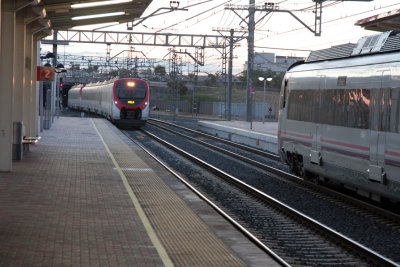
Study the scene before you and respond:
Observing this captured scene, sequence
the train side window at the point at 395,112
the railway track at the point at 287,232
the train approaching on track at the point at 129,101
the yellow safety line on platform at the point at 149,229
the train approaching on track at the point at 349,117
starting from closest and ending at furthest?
the yellow safety line on platform at the point at 149,229 < the railway track at the point at 287,232 < the train side window at the point at 395,112 < the train approaching on track at the point at 349,117 < the train approaching on track at the point at 129,101

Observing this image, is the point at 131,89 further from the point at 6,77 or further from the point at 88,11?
the point at 6,77

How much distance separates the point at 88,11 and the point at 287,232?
10905 millimetres

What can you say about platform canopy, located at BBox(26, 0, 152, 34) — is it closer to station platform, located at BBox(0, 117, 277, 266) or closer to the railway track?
station platform, located at BBox(0, 117, 277, 266)

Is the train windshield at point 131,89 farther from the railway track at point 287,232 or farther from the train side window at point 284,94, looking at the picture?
the railway track at point 287,232

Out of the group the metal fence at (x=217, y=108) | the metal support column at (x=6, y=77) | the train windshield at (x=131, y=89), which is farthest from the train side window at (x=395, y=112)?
the metal fence at (x=217, y=108)

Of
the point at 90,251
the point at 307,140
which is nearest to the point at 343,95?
the point at 307,140

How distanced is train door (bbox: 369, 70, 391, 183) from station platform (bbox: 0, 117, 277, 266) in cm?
286

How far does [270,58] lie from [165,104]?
154 ft

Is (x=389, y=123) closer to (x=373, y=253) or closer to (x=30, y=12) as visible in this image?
(x=373, y=253)

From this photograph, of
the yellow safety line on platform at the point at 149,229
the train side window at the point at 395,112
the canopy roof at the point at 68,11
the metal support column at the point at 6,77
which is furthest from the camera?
the canopy roof at the point at 68,11

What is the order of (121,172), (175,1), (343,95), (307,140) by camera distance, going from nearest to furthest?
(343,95), (307,140), (121,172), (175,1)

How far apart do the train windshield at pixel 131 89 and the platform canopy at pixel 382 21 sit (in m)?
20.9

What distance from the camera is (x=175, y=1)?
108ft

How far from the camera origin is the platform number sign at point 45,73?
21875 mm
